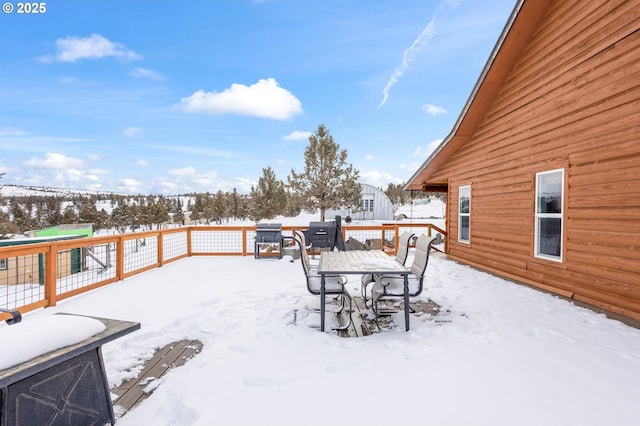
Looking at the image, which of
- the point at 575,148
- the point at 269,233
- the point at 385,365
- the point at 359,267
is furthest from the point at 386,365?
the point at 269,233

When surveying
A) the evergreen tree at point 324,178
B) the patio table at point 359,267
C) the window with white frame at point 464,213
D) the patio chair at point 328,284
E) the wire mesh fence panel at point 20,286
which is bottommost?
the wire mesh fence panel at point 20,286

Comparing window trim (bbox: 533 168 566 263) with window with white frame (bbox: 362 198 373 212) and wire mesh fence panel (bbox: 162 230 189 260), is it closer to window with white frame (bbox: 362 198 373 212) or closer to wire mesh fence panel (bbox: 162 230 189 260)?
wire mesh fence panel (bbox: 162 230 189 260)

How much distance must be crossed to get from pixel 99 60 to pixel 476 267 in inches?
633

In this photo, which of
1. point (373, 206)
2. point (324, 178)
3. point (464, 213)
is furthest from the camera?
Result: point (373, 206)

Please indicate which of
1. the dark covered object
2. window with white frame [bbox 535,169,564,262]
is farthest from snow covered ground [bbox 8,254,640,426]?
the dark covered object

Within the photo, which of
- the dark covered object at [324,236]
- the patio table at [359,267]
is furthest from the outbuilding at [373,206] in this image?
the patio table at [359,267]

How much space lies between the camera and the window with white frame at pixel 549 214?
184 inches

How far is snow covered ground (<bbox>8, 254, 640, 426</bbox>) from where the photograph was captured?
1888 millimetres

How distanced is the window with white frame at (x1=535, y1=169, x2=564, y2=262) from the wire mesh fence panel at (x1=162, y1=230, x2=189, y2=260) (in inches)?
294

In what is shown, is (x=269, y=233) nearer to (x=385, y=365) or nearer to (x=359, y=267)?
(x=359, y=267)

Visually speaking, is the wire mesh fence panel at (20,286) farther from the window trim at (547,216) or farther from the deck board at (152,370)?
the window trim at (547,216)

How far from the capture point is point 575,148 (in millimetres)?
4355

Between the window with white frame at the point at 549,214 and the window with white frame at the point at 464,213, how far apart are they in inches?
86.8

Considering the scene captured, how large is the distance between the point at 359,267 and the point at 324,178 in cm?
1808
